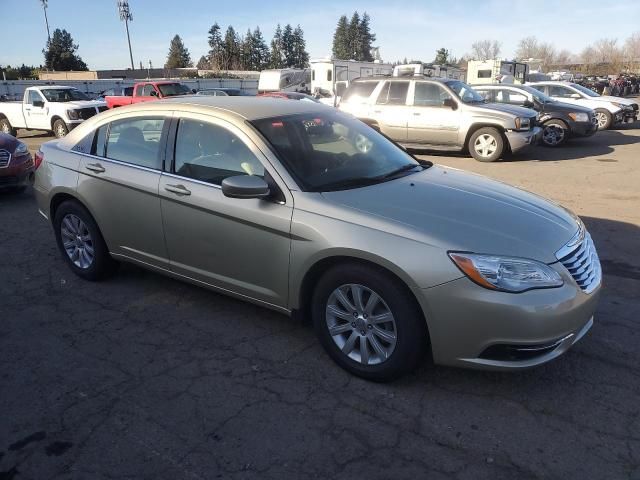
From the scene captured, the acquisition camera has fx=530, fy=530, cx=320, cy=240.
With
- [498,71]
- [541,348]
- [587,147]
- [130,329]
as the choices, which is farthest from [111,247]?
[498,71]

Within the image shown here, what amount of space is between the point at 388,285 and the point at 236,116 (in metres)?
1.72

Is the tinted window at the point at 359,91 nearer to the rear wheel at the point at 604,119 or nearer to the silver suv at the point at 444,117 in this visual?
the silver suv at the point at 444,117

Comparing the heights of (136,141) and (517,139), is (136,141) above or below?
above

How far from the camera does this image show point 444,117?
11555 millimetres

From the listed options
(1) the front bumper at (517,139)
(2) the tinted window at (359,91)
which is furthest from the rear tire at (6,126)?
(1) the front bumper at (517,139)

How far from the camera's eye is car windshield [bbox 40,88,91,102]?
1645cm

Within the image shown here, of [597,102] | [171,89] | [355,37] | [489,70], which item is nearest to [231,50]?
[355,37]

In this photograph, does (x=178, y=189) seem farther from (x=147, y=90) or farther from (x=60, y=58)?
(x=60, y=58)

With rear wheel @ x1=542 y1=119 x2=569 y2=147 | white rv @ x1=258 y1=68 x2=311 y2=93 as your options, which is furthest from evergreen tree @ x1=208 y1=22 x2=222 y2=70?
Result: rear wheel @ x1=542 y1=119 x2=569 y2=147

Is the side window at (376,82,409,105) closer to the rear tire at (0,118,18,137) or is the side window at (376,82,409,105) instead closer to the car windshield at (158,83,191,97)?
the car windshield at (158,83,191,97)

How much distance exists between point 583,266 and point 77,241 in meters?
4.16

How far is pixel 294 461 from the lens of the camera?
2596 mm

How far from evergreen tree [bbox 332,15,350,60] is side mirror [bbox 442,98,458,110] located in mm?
104330

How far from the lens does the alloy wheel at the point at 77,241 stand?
15.6ft
